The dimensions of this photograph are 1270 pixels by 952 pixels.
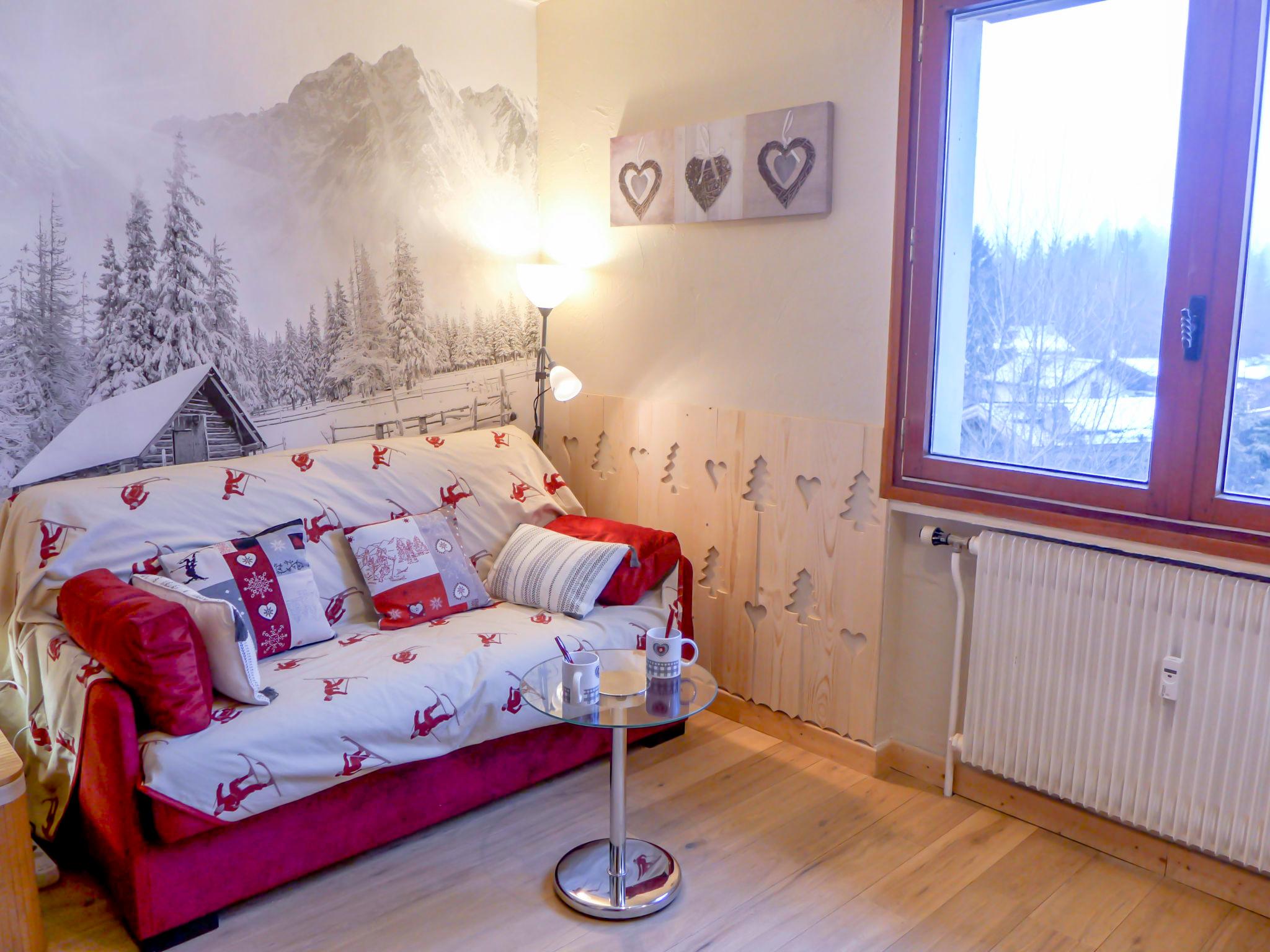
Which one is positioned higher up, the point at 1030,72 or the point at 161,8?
the point at 161,8

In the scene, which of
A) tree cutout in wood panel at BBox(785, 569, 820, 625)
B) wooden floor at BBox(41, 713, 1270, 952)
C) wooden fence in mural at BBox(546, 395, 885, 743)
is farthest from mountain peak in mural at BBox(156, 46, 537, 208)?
wooden floor at BBox(41, 713, 1270, 952)

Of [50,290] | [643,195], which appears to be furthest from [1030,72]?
[50,290]

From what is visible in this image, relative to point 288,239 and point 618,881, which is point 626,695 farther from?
point 288,239

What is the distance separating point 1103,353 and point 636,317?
1592 mm

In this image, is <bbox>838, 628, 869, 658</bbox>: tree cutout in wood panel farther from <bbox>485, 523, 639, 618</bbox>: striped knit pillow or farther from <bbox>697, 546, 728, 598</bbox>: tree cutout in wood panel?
<bbox>485, 523, 639, 618</bbox>: striped knit pillow

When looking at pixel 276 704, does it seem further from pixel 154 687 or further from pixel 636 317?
pixel 636 317

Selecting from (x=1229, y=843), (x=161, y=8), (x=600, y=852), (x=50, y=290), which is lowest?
(x=600, y=852)

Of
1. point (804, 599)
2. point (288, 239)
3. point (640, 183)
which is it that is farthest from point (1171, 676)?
point (288, 239)

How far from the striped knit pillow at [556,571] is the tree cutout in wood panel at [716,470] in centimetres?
43

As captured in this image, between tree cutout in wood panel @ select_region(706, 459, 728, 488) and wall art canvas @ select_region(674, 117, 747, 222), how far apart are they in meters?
0.78

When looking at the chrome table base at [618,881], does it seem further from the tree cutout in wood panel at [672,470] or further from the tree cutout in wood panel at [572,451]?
the tree cutout in wood panel at [572,451]

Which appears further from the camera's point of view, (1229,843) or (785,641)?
(785,641)

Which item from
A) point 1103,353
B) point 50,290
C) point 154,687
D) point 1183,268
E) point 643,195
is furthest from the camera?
point 643,195

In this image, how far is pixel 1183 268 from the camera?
2.09 m
